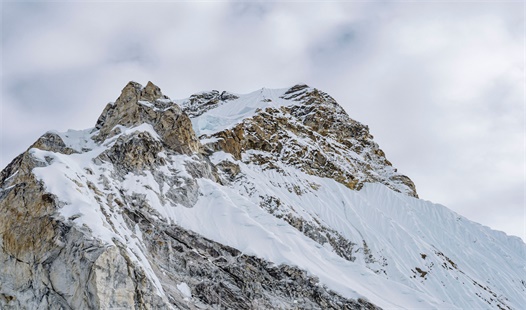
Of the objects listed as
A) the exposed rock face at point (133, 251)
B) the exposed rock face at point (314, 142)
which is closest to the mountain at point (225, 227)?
the exposed rock face at point (133, 251)

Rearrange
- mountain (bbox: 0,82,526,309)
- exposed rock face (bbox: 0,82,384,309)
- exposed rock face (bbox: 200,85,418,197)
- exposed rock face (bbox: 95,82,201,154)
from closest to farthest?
1. exposed rock face (bbox: 0,82,384,309)
2. mountain (bbox: 0,82,526,309)
3. exposed rock face (bbox: 95,82,201,154)
4. exposed rock face (bbox: 200,85,418,197)

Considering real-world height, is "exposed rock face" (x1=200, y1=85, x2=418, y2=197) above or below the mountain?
above

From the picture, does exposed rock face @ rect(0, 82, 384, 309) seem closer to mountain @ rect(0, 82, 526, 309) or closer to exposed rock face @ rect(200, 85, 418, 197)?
mountain @ rect(0, 82, 526, 309)

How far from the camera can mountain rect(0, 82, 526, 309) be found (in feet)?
119

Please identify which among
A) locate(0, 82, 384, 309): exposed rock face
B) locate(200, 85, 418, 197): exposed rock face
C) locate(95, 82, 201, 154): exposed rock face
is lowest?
locate(0, 82, 384, 309): exposed rock face

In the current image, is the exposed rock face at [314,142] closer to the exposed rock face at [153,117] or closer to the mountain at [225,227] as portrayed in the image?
the mountain at [225,227]

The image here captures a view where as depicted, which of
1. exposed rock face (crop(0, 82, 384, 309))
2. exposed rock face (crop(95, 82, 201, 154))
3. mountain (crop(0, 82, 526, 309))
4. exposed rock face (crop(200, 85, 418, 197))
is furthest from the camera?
exposed rock face (crop(200, 85, 418, 197))

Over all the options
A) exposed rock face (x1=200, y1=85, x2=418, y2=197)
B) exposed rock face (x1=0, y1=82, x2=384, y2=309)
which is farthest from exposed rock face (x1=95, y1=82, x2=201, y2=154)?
exposed rock face (x1=200, y1=85, x2=418, y2=197)

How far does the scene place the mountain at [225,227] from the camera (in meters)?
36.3

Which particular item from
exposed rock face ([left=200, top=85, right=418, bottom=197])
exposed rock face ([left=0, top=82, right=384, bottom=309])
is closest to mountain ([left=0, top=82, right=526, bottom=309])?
exposed rock face ([left=0, top=82, right=384, bottom=309])

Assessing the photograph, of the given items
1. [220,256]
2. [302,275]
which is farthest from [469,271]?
[220,256]

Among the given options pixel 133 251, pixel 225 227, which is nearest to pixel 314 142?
pixel 225 227

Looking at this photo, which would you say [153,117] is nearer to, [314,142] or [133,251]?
[133,251]

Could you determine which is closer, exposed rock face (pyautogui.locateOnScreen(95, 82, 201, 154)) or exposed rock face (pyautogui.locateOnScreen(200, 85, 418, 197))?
exposed rock face (pyautogui.locateOnScreen(95, 82, 201, 154))
